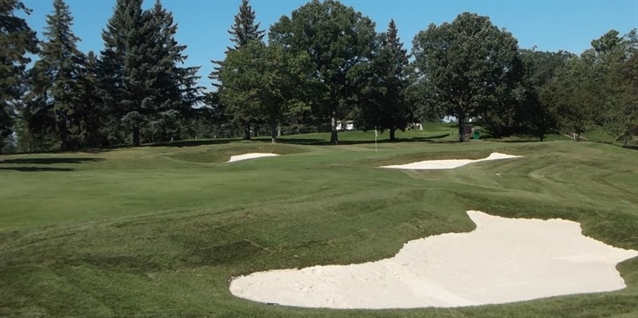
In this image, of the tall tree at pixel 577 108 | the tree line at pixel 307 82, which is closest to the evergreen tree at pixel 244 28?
the tree line at pixel 307 82

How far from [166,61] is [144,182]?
132 feet

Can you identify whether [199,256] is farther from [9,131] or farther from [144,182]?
[9,131]

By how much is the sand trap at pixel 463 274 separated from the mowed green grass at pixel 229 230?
1.46 ft

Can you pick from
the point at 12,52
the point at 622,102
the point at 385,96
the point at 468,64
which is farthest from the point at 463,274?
the point at 468,64

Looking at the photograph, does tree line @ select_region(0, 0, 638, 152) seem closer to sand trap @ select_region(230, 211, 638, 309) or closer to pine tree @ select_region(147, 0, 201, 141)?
pine tree @ select_region(147, 0, 201, 141)

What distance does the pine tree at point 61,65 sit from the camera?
5119cm

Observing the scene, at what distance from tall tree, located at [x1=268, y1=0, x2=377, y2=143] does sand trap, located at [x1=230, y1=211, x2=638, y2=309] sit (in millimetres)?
48274

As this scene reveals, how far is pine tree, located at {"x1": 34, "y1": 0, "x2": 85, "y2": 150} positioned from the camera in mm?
51188

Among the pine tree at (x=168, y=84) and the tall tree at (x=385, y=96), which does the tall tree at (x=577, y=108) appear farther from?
the pine tree at (x=168, y=84)

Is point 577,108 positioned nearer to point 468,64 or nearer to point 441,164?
point 468,64

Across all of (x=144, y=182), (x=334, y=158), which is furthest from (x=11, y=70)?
(x=334, y=158)

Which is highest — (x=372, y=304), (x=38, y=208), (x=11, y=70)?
(x=11, y=70)

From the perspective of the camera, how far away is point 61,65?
169 ft

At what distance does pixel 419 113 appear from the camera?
226 ft
